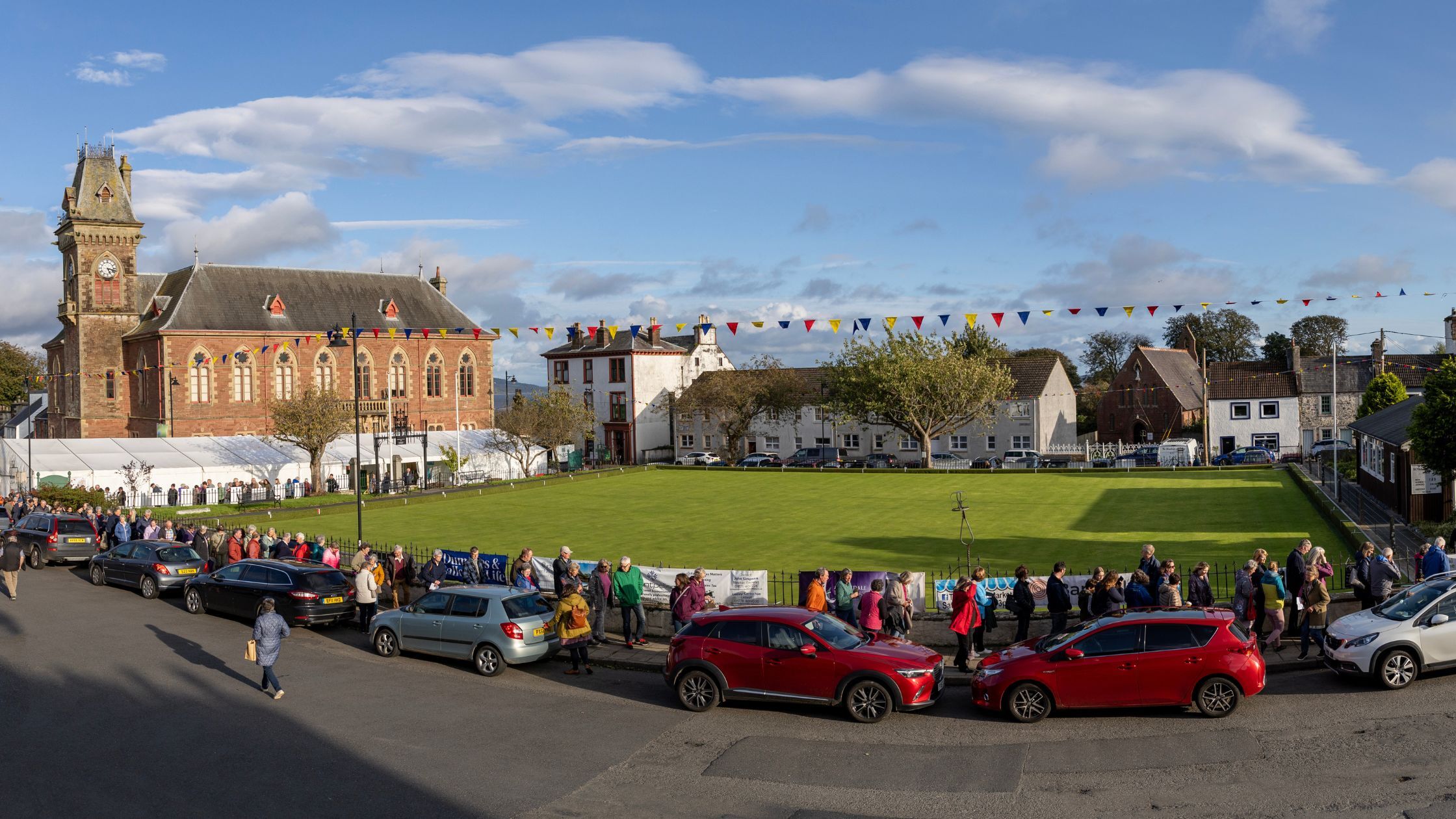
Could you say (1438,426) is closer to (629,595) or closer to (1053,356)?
(629,595)

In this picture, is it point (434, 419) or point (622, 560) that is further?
point (434, 419)

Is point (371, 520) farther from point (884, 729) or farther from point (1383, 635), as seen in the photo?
point (1383, 635)

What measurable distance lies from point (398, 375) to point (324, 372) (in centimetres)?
523

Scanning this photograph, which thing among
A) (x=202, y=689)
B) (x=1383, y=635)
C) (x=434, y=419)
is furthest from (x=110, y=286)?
(x=1383, y=635)

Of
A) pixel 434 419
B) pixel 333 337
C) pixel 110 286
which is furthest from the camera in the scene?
pixel 434 419

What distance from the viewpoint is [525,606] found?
17031 millimetres

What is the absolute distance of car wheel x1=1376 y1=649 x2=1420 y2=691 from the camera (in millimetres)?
13617

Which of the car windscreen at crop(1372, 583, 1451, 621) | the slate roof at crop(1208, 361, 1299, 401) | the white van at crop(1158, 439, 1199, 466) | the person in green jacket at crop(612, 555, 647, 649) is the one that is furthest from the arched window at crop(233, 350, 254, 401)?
the car windscreen at crop(1372, 583, 1451, 621)

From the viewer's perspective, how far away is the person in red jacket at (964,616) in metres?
16.0

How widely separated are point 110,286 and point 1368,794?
74.3m

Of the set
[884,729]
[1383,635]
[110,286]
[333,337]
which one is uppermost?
[110,286]

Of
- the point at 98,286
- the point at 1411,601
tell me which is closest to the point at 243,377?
the point at 98,286

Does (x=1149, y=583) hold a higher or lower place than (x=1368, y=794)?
higher

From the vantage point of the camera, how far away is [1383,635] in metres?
13.6
